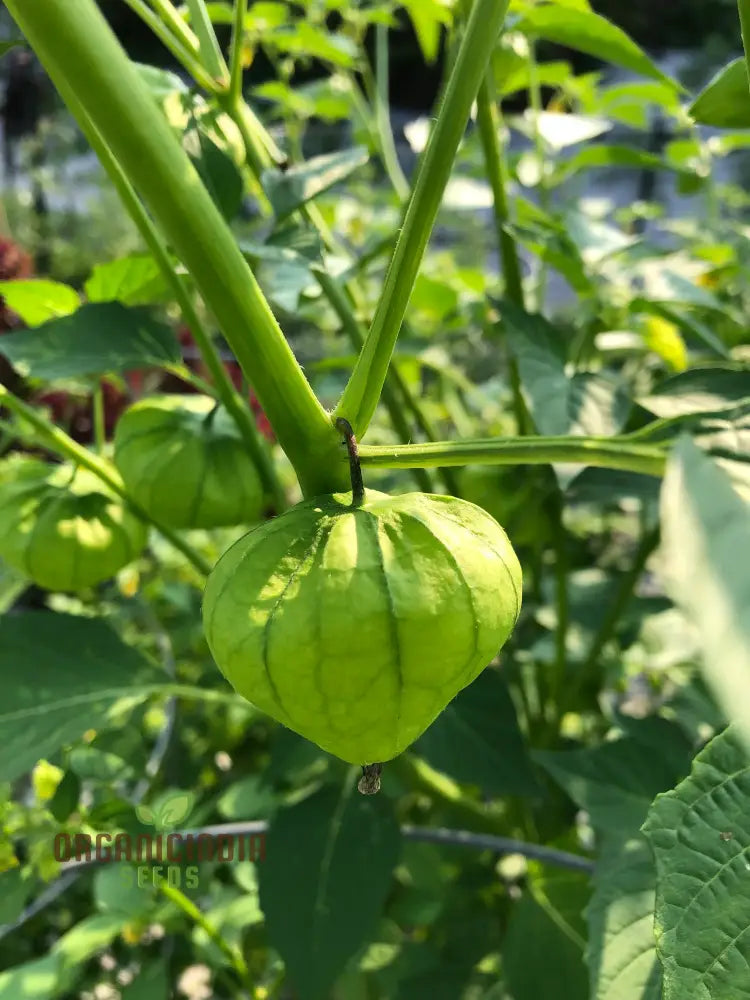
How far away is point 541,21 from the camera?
480 millimetres

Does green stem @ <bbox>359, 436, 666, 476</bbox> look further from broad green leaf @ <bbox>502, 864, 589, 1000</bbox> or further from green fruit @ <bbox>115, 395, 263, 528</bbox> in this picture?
broad green leaf @ <bbox>502, 864, 589, 1000</bbox>

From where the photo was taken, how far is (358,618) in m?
0.24

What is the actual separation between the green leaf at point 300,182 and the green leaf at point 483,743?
327mm

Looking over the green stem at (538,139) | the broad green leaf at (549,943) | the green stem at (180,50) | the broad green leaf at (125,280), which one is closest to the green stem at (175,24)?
the green stem at (180,50)

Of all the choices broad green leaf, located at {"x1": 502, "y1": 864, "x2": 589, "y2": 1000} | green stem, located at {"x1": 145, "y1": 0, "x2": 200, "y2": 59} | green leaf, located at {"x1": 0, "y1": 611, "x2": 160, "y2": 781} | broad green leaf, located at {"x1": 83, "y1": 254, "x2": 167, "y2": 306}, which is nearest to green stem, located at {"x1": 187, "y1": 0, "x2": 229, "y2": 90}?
green stem, located at {"x1": 145, "y1": 0, "x2": 200, "y2": 59}

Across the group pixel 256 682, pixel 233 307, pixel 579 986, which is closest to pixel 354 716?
pixel 256 682

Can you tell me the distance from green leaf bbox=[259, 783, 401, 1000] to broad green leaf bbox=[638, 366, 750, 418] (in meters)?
0.35

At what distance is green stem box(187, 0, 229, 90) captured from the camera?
391 mm

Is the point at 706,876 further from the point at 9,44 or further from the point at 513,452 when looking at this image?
the point at 9,44

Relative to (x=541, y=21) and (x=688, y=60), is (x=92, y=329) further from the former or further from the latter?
(x=688, y=60)

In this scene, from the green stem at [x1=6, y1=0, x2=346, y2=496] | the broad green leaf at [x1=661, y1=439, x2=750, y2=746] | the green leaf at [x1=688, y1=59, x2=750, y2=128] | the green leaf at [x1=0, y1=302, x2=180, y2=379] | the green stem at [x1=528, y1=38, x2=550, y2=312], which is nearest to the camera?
the broad green leaf at [x1=661, y1=439, x2=750, y2=746]

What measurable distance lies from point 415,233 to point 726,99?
7.1 inches

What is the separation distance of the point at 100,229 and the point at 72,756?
3.03m

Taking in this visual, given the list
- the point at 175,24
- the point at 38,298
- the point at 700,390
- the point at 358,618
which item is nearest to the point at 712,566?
the point at 358,618
